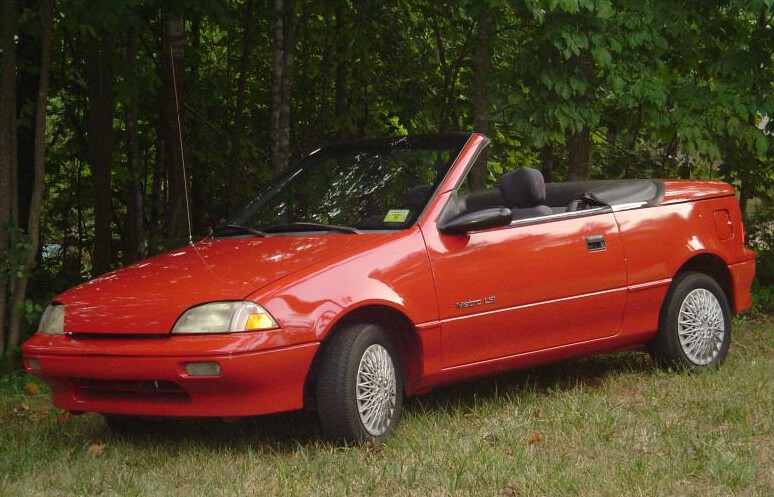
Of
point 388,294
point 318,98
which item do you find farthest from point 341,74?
point 388,294

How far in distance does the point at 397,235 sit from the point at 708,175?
8.12m

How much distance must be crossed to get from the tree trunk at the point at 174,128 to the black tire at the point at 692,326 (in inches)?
176

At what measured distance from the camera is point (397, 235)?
6.32m

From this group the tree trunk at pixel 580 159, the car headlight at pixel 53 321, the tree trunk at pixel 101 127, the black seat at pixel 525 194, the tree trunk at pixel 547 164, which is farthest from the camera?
the tree trunk at pixel 547 164

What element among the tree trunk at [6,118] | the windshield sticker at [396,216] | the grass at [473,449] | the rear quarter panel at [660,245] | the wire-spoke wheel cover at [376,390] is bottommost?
the grass at [473,449]

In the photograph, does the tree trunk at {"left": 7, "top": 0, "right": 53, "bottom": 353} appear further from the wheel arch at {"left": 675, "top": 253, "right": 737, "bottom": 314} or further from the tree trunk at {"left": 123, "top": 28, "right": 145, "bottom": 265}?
the wheel arch at {"left": 675, "top": 253, "right": 737, "bottom": 314}

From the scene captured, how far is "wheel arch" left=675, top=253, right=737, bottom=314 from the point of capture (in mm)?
8094

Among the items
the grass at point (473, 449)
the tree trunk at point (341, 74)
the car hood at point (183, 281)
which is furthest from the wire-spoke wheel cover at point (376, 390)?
the tree trunk at point (341, 74)

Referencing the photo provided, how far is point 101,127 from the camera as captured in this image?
10312mm

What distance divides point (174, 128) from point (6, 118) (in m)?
2.44

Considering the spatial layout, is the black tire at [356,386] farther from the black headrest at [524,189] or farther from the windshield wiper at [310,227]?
the black headrest at [524,189]

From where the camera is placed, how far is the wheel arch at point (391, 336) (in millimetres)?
5930

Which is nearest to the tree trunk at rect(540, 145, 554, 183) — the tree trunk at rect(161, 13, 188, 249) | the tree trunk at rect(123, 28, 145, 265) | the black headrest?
the tree trunk at rect(161, 13, 188, 249)

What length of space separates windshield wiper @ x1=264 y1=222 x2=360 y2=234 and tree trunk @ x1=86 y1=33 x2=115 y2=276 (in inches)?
152
